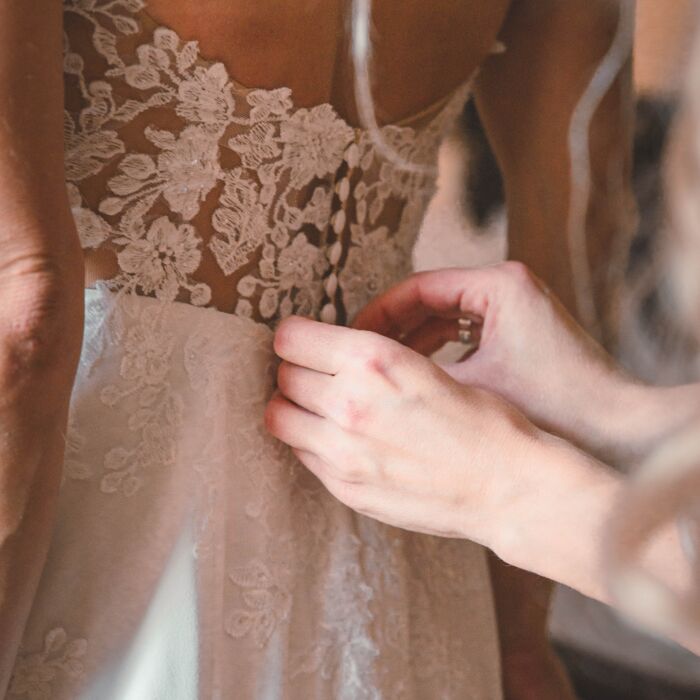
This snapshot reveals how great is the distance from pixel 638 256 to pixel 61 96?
781 mm

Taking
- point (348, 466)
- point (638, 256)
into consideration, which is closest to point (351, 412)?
point (348, 466)

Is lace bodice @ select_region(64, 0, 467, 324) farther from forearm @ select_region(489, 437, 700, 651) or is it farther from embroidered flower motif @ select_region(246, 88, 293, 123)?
forearm @ select_region(489, 437, 700, 651)

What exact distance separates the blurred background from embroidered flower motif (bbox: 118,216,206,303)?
38cm

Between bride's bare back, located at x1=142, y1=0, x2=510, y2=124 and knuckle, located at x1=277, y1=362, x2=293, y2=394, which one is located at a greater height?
bride's bare back, located at x1=142, y1=0, x2=510, y2=124

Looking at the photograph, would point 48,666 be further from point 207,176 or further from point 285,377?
point 207,176

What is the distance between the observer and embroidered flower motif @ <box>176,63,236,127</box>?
58 centimetres

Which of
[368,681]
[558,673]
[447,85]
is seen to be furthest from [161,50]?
[558,673]

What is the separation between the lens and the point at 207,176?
614mm

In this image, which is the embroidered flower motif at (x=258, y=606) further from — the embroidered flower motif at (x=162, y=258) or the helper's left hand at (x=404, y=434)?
the embroidered flower motif at (x=162, y=258)

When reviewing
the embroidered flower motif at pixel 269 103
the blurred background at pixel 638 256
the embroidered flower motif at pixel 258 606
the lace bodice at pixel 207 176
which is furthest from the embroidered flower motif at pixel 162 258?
the blurred background at pixel 638 256

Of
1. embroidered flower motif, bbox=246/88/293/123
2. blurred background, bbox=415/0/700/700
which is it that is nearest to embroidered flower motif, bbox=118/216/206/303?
embroidered flower motif, bbox=246/88/293/123

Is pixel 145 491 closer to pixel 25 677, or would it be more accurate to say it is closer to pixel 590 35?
pixel 25 677

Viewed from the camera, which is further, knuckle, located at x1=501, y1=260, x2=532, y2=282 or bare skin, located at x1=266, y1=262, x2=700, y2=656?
knuckle, located at x1=501, y1=260, x2=532, y2=282

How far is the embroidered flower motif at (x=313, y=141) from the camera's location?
64 centimetres
